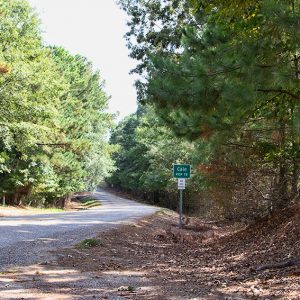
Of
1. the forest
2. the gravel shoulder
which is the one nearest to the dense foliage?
the forest

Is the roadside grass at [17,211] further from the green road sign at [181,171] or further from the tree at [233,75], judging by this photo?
the tree at [233,75]

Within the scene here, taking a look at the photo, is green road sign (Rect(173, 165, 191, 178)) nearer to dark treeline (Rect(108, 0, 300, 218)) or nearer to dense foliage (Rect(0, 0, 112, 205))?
dark treeline (Rect(108, 0, 300, 218))

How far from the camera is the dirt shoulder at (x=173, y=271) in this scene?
565 cm

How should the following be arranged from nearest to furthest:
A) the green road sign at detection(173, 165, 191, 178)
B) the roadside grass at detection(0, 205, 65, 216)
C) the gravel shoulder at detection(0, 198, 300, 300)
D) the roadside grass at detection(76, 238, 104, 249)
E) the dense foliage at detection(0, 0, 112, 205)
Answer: the gravel shoulder at detection(0, 198, 300, 300) → the roadside grass at detection(76, 238, 104, 249) → the green road sign at detection(173, 165, 191, 178) → the dense foliage at detection(0, 0, 112, 205) → the roadside grass at detection(0, 205, 65, 216)

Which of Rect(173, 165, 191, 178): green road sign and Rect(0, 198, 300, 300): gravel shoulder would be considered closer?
Rect(0, 198, 300, 300): gravel shoulder

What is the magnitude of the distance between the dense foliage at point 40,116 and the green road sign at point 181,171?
8.76m

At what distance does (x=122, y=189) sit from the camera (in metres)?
88.1

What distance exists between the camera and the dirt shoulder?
18.5 feet

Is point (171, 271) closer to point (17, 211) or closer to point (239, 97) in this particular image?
point (239, 97)

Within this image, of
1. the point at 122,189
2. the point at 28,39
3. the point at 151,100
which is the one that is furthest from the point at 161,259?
the point at 122,189

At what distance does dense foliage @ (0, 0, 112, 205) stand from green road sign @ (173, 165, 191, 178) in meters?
8.76

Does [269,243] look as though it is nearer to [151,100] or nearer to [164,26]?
[151,100]

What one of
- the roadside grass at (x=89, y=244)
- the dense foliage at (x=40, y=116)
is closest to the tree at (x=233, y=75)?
the roadside grass at (x=89, y=244)

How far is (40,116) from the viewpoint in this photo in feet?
74.4
